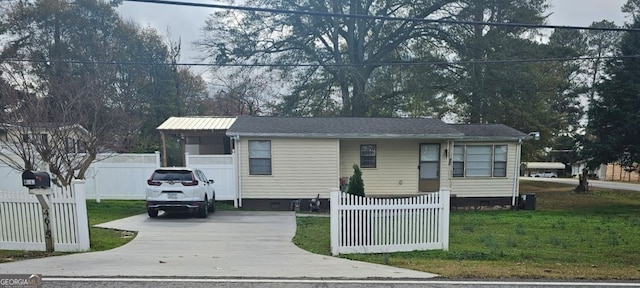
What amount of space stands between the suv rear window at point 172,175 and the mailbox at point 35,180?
370 cm

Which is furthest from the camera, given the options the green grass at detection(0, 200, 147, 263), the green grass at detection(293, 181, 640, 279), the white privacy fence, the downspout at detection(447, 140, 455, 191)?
the downspout at detection(447, 140, 455, 191)

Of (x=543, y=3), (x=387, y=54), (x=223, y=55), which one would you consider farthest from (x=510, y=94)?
(x=223, y=55)

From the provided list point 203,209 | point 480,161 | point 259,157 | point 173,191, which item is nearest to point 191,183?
point 173,191

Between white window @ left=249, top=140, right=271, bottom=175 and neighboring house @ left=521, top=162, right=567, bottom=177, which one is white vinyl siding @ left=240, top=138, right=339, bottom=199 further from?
neighboring house @ left=521, top=162, right=567, bottom=177

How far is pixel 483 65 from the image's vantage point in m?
17.5

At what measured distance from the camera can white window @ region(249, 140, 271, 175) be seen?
11.9 metres

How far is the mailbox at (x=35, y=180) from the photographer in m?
5.03

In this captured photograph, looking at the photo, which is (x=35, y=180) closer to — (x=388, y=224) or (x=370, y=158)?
(x=388, y=224)

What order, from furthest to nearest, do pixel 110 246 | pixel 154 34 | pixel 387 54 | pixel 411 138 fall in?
pixel 154 34, pixel 387 54, pixel 411 138, pixel 110 246

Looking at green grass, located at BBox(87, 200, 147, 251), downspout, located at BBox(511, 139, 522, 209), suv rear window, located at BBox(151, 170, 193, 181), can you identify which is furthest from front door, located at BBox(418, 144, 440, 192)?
green grass, located at BBox(87, 200, 147, 251)

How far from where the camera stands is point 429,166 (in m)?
13.1

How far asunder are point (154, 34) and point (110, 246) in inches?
1078

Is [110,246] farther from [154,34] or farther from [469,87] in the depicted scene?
[154,34]

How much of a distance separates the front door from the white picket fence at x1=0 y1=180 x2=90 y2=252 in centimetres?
1089
